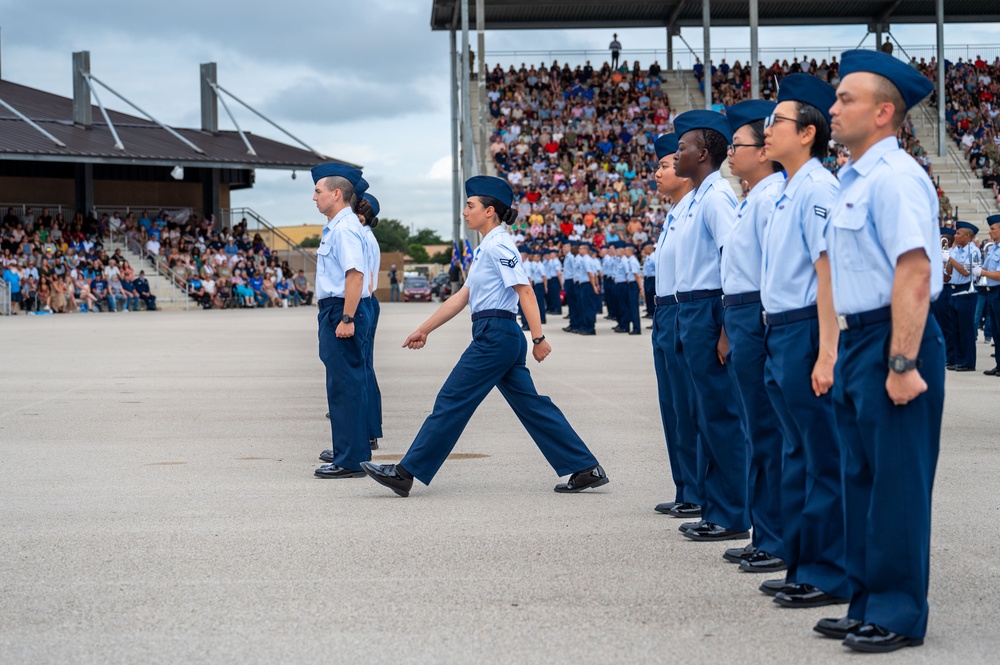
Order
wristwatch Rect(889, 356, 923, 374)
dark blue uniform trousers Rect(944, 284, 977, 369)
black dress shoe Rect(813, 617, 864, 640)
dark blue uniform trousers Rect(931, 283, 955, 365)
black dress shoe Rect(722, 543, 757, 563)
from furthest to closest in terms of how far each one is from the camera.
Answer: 1. dark blue uniform trousers Rect(931, 283, 955, 365)
2. dark blue uniform trousers Rect(944, 284, 977, 369)
3. black dress shoe Rect(722, 543, 757, 563)
4. black dress shoe Rect(813, 617, 864, 640)
5. wristwatch Rect(889, 356, 923, 374)

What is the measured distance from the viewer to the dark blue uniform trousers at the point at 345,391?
8.54m

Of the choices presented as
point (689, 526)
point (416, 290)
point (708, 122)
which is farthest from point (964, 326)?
point (416, 290)

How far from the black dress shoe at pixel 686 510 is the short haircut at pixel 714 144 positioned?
1.83 meters

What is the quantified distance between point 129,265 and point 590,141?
17.4 m

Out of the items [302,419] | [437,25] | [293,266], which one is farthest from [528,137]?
[302,419]

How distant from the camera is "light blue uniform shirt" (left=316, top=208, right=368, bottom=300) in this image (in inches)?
336

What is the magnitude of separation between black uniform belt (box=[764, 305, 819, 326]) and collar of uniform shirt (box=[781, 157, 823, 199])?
464 mm

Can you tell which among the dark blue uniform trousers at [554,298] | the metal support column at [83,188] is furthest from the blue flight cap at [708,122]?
the metal support column at [83,188]

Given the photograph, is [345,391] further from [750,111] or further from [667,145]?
[750,111]

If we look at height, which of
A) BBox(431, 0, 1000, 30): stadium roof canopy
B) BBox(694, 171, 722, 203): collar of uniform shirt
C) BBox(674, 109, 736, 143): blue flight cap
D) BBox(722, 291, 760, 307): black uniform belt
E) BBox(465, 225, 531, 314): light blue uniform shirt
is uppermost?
BBox(431, 0, 1000, 30): stadium roof canopy

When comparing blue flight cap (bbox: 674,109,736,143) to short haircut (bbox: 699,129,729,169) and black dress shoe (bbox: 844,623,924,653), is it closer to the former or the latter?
short haircut (bbox: 699,129,729,169)

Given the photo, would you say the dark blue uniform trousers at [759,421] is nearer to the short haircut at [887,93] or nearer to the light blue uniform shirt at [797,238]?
the light blue uniform shirt at [797,238]

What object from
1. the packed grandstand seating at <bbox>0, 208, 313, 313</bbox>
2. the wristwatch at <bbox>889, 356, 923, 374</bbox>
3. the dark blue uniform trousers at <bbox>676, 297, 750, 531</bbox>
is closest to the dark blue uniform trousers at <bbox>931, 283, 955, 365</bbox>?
the dark blue uniform trousers at <bbox>676, 297, 750, 531</bbox>

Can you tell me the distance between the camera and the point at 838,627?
183 inches
